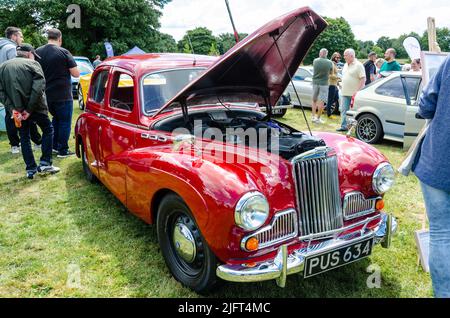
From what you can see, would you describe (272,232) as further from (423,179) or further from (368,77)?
(368,77)

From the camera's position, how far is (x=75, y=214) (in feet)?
13.8

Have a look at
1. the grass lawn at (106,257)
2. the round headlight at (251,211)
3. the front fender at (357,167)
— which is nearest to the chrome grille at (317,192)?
the front fender at (357,167)

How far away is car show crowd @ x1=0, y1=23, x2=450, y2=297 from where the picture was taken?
6.78ft

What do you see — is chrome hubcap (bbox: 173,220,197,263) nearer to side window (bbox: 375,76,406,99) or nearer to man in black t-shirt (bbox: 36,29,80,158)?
Answer: man in black t-shirt (bbox: 36,29,80,158)

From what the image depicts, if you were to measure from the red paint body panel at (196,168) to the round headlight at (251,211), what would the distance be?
4cm

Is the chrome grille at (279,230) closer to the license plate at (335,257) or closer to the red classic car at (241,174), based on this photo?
the red classic car at (241,174)

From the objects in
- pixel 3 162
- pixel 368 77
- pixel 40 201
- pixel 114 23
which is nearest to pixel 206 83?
pixel 40 201

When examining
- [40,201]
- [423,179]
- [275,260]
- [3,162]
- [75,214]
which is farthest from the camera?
[3,162]

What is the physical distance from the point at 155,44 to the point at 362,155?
30.9 meters

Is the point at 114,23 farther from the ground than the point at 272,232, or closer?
farther from the ground

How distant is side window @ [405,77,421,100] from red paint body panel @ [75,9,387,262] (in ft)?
13.1

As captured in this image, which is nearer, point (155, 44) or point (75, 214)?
point (75, 214)

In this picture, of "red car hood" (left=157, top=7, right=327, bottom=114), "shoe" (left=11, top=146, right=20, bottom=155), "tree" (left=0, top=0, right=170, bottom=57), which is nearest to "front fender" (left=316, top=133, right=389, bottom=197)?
"red car hood" (left=157, top=7, right=327, bottom=114)

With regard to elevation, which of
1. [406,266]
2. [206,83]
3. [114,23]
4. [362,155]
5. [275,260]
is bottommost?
[406,266]
